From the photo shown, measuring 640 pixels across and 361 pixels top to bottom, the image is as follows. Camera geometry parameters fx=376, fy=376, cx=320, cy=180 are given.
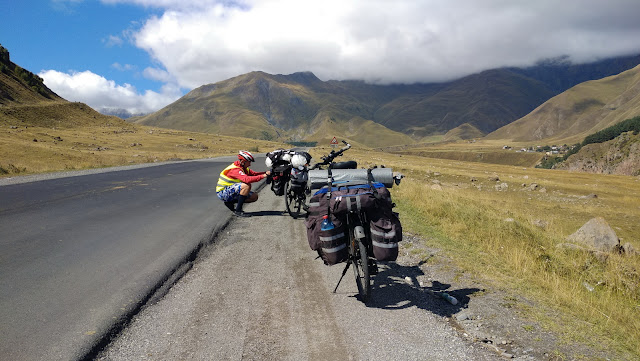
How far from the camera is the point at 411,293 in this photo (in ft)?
19.0

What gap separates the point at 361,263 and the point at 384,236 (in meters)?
0.56

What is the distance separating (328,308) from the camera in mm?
5109

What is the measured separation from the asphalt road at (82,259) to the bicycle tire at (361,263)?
305 centimetres

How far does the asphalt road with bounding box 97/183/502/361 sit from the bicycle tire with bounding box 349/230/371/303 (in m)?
0.19

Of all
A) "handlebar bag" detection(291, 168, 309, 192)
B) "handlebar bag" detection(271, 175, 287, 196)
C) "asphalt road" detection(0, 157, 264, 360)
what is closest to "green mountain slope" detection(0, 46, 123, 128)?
"asphalt road" detection(0, 157, 264, 360)

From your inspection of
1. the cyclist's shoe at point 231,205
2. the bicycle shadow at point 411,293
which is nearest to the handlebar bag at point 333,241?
the bicycle shadow at point 411,293

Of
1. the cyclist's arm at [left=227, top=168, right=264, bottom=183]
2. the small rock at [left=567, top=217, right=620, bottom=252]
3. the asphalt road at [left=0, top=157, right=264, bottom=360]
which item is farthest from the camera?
the cyclist's arm at [left=227, top=168, right=264, bottom=183]

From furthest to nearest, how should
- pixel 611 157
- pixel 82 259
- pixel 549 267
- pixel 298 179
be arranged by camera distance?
pixel 611 157 → pixel 298 179 → pixel 549 267 → pixel 82 259

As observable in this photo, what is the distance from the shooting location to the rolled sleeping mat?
5.77 m

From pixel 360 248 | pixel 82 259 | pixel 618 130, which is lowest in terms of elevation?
pixel 82 259

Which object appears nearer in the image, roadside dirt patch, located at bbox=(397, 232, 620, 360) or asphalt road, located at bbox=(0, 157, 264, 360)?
roadside dirt patch, located at bbox=(397, 232, 620, 360)

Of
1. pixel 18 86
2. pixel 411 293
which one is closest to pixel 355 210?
pixel 411 293

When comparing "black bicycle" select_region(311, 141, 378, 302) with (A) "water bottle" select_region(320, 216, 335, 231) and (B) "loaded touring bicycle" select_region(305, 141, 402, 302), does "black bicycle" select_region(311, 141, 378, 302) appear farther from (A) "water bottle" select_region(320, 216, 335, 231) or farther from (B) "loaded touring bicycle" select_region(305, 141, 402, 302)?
(A) "water bottle" select_region(320, 216, 335, 231)

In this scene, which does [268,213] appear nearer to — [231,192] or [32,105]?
[231,192]
